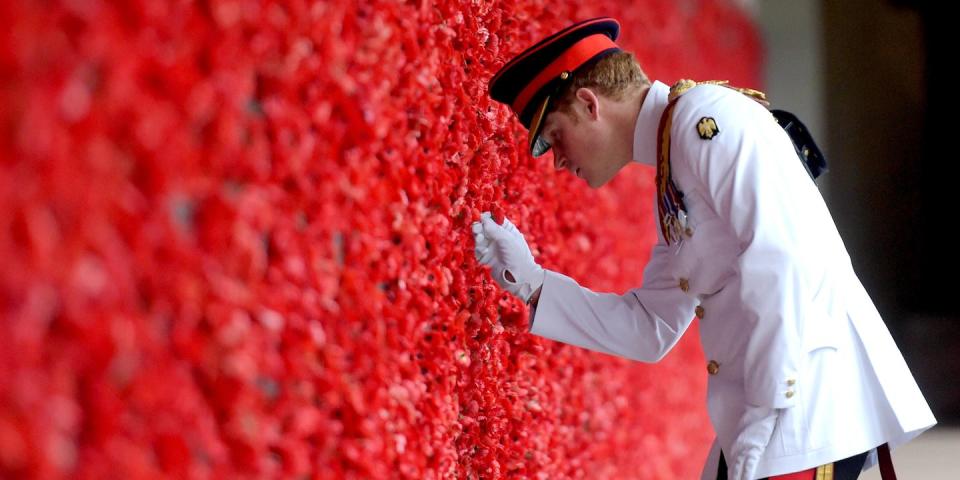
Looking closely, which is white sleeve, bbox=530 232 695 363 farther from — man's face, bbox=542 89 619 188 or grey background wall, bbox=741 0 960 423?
grey background wall, bbox=741 0 960 423

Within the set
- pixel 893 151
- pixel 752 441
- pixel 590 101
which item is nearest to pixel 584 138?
pixel 590 101

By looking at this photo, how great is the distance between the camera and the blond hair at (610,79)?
69.4 inches

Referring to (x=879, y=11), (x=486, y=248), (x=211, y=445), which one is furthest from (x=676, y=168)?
(x=879, y=11)

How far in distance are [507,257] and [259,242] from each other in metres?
0.78

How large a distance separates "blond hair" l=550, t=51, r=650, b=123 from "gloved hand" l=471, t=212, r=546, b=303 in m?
0.29

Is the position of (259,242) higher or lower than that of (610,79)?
lower

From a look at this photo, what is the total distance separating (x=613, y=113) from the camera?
69.4 inches

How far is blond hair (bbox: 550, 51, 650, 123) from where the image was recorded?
1764mm

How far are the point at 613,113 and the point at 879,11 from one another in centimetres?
579

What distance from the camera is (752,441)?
1463 millimetres

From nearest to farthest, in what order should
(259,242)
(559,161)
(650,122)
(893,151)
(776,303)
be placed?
(259,242)
(776,303)
(650,122)
(559,161)
(893,151)

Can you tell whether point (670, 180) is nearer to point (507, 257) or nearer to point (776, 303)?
Answer: point (776, 303)

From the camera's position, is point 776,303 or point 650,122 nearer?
point 776,303

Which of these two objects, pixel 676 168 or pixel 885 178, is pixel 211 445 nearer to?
pixel 676 168
